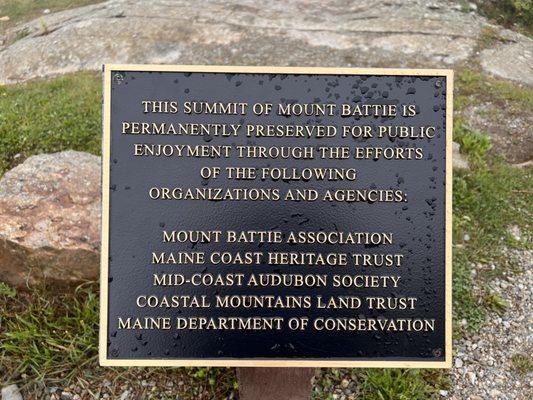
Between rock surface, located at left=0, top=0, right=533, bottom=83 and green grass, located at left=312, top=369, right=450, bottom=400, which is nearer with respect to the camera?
green grass, located at left=312, top=369, right=450, bottom=400

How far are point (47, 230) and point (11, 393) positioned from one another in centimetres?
112

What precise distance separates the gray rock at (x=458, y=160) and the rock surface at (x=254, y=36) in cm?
207

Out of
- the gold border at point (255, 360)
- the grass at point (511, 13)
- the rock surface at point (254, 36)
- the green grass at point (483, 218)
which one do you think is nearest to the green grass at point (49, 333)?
the gold border at point (255, 360)

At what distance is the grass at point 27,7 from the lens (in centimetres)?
987

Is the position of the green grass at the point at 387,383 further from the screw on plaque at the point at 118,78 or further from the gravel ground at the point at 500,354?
the screw on plaque at the point at 118,78

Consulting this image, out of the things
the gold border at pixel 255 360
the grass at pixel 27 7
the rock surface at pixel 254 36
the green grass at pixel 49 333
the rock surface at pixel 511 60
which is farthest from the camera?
the grass at pixel 27 7

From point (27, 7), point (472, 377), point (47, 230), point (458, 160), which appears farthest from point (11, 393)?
point (27, 7)

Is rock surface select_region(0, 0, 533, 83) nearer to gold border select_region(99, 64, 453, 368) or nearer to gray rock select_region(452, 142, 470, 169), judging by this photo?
gray rock select_region(452, 142, 470, 169)

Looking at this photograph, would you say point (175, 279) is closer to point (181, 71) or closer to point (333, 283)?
point (333, 283)

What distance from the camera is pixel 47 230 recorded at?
3.97 meters

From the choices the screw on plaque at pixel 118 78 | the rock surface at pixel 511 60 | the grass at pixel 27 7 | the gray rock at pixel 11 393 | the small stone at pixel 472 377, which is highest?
the rock surface at pixel 511 60

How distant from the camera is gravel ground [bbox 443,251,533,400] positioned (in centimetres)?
383

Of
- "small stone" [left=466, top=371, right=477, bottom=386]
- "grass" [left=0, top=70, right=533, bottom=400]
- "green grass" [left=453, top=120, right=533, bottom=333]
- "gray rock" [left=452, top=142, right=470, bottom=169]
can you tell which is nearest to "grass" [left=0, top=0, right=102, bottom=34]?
"grass" [left=0, top=70, right=533, bottom=400]

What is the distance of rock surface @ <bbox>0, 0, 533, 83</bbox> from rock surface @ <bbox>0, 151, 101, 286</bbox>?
3714 mm
